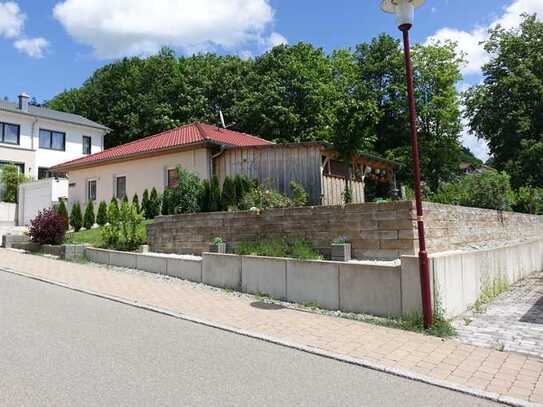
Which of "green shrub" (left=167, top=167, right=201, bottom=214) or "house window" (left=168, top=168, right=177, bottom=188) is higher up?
"house window" (left=168, top=168, right=177, bottom=188)

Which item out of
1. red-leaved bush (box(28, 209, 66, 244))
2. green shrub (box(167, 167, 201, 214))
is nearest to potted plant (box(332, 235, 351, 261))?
green shrub (box(167, 167, 201, 214))

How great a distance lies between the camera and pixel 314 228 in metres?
9.31

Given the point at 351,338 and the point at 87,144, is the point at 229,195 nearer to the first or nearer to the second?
the point at 351,338

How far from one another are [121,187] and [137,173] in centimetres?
167

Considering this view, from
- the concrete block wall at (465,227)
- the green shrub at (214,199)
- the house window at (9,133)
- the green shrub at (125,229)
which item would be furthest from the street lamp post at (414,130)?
the house window at (9,133)

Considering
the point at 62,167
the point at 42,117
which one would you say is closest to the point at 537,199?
the point at 62,167

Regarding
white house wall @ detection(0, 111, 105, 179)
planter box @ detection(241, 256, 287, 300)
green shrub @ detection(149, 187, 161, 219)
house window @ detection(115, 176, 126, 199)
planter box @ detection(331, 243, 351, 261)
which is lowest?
planter box @ detection(241, 256, 287, 300)

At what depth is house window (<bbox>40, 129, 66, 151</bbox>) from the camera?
3447 centimetres

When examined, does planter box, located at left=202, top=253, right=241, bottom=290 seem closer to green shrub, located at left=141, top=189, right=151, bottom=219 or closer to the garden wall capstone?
the garden wall capstone

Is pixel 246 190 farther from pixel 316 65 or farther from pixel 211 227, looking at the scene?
pixel 316 65

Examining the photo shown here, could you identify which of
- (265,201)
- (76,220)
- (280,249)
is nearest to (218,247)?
(280,249)

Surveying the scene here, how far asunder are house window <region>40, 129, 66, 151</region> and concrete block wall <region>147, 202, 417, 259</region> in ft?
87.8

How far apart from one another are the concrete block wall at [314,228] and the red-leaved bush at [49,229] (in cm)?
486

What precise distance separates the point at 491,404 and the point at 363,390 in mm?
1161
